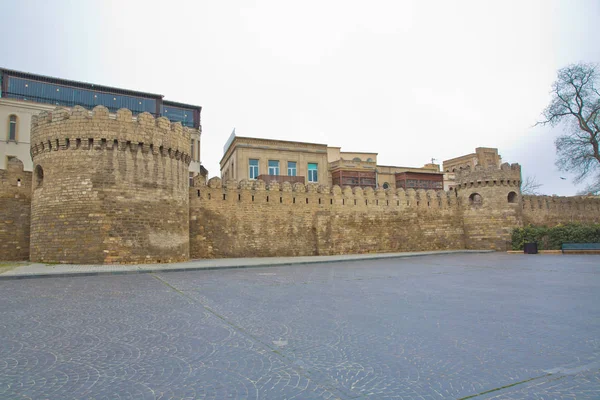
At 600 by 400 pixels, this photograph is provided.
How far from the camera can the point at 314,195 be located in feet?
69.4

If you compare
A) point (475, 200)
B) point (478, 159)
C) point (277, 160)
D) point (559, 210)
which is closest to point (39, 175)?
point (277, 160)

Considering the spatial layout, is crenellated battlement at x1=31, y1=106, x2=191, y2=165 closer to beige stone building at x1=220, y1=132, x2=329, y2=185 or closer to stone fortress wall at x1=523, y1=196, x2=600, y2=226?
beige stone building at x1=220, y1=132, x2=329, y2=185

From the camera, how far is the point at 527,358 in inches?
144

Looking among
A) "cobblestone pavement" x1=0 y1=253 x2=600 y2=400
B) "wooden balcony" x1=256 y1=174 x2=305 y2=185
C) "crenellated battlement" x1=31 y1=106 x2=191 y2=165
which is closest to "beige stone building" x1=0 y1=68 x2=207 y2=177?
"wooden balcony" x1=256 y1=174 x2=305 y2=185

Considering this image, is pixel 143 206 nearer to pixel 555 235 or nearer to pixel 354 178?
pixel 354 178

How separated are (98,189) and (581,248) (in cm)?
2304

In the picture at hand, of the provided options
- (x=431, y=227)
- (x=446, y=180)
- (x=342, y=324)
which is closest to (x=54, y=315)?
(x=342, y=324)

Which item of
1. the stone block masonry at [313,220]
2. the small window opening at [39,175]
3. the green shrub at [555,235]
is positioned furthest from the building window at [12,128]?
the green shrub at [555,235]

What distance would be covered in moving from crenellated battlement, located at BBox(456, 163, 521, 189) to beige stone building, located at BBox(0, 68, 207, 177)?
19242mm

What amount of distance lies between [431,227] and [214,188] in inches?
542

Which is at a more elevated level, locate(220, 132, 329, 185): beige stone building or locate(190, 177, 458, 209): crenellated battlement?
locate(220, 132, 329, 185): beige stone building

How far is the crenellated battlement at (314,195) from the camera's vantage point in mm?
18578

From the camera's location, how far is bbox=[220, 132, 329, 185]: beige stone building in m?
29.9

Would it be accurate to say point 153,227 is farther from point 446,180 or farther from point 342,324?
point 446,180
